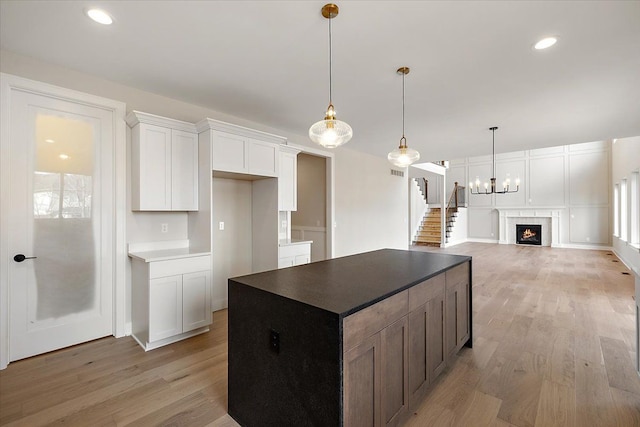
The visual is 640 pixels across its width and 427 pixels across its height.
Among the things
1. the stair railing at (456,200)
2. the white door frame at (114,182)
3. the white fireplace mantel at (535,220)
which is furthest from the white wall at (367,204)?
the white fireplace mantel at (535,220)

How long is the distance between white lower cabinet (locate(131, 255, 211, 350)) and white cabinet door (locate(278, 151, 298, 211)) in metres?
1.41

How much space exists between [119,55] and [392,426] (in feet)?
11.5

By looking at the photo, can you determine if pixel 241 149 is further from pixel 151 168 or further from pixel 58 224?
pixel 58 224

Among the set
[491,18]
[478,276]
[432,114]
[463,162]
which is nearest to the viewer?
[491,18]

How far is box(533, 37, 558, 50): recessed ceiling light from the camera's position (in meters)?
2.34

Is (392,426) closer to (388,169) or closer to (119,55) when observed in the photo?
(119,55)

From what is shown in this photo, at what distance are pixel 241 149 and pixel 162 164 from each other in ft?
2.84

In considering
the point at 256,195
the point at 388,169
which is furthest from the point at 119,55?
the point at 388,169

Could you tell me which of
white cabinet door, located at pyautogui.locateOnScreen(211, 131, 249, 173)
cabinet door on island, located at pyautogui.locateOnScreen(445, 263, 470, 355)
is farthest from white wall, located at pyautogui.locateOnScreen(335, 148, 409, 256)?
cabinet door on island, located at pyautogui.locateOnScreen(445, 263, 470, 355)

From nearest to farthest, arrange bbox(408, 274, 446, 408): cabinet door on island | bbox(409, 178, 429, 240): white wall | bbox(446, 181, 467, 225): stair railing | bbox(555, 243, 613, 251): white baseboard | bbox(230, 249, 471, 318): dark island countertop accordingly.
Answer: bbox(230, 249, 471, 318): dark island countertop → bbox(408, 274, 446, 408): cabinet door on island → bbox(555, 243, 613, 251): white baseboard → bbox(409, 178, 429, 240): white wall → bbox(446, 181, 467, 225): stair railing

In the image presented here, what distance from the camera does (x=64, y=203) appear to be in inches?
111

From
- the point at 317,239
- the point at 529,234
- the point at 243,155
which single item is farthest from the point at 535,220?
the point at 243,155

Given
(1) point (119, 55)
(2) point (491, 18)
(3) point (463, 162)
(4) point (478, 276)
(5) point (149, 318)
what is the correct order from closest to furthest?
(2) point (491, 18) < (1) point (119, 55) < (5) point (149, 318) < (4) point (478, 276) < (3) point (463, 162)

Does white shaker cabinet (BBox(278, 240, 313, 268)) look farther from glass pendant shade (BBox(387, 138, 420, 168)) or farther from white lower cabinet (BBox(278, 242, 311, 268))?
glass pendant shade (BBox(387, 138, 420, 168))
